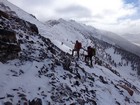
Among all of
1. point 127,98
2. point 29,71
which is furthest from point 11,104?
point 127,98

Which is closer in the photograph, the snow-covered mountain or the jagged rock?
the snow-covered mountain

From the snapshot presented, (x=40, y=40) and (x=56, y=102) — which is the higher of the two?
(x=40, y=40)

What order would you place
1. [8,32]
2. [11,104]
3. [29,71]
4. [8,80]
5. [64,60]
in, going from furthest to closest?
[64,60] → [8,32] → [29,71] → [8,80] → [11,104]

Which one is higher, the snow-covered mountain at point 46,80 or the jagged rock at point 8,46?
the jagged rock at point 8,46

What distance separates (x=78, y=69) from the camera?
26.6 meters

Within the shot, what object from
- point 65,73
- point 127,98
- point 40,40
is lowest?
point 127,98

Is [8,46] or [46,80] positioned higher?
[8,46]

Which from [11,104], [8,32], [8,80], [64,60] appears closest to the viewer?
[11,104]

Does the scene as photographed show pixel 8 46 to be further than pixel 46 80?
Yes

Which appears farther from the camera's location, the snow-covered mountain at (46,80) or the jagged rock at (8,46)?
the jagged rock at (8,46)

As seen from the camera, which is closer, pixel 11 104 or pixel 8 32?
→ pixel 11 104

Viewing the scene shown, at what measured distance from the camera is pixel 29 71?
823 inches

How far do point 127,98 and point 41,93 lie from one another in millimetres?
11939

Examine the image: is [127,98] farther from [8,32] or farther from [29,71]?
[8,32]
